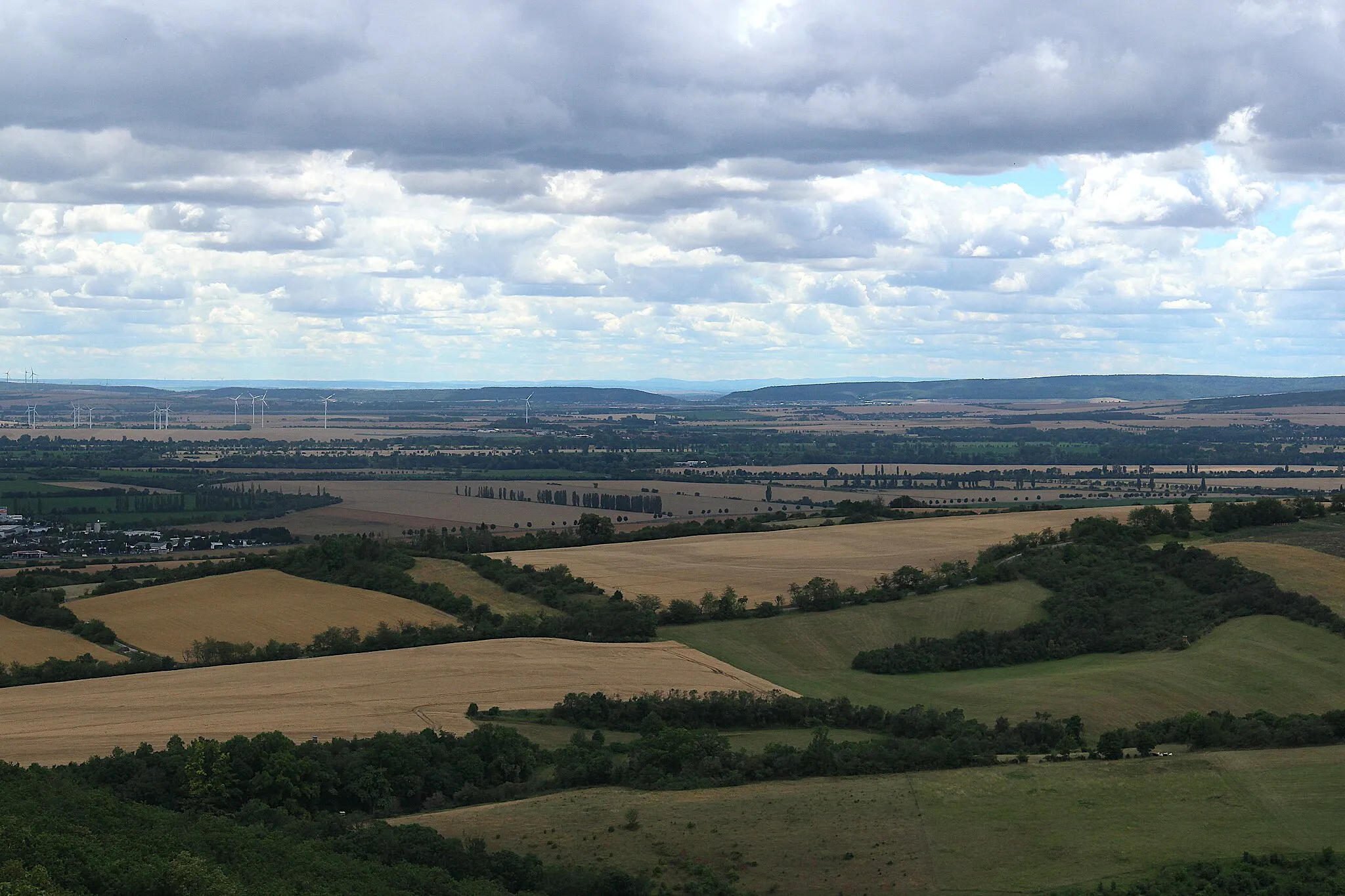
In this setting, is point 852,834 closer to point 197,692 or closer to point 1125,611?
point 197,692

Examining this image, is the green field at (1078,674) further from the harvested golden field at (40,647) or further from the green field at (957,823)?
the harvested golden field at (40,647)

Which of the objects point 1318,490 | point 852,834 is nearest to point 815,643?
point 852,834

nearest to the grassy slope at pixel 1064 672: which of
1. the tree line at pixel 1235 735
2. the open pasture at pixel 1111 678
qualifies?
the open pasture at pixel 1111 678

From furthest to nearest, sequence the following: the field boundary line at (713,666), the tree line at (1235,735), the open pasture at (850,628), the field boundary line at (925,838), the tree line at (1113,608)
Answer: the open pasture at (850,628)
the tree line at (1113,608)
the field boundary line at (713,666)
the tree line at (1235,735)
the field boundary line at (925,838)

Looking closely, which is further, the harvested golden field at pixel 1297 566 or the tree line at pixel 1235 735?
the harvested golden field at pixel 1297 566

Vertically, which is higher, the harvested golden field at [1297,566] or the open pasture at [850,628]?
the harvested golden field at [1297,566]
